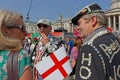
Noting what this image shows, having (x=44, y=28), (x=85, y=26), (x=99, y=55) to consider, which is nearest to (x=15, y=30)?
(x=85, y=26)

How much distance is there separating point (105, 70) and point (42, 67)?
1254mm

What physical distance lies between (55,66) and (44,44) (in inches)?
38.2

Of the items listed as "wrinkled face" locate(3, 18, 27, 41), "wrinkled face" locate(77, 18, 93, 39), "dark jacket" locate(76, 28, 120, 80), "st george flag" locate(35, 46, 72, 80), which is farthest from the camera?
"st george flag" locate(35, 46, 72, 80)

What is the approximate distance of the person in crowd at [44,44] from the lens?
482 centimetres

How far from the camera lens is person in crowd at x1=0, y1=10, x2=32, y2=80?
268 centimetres

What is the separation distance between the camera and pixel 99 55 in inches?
104

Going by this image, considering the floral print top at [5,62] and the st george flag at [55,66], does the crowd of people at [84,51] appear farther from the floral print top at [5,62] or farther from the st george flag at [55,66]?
the st george flag at [55,66]

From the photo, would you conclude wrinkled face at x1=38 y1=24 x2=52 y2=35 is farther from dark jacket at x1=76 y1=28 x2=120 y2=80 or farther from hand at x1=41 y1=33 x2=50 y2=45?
dark jacket at x1=76 y1=28 x2=120 y2=80

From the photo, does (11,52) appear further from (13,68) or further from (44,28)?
(44,28)

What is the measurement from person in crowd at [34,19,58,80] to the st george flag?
27.6 inches

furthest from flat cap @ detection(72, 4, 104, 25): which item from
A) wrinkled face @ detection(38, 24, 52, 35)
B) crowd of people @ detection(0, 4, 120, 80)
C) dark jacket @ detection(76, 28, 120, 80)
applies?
wrinkled face @ detection(38, 24, 52, 35)

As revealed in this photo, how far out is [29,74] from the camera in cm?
272

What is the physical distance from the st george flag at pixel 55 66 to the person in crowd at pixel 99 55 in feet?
3.45

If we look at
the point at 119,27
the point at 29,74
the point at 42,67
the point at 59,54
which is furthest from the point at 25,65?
the point at 119,27
